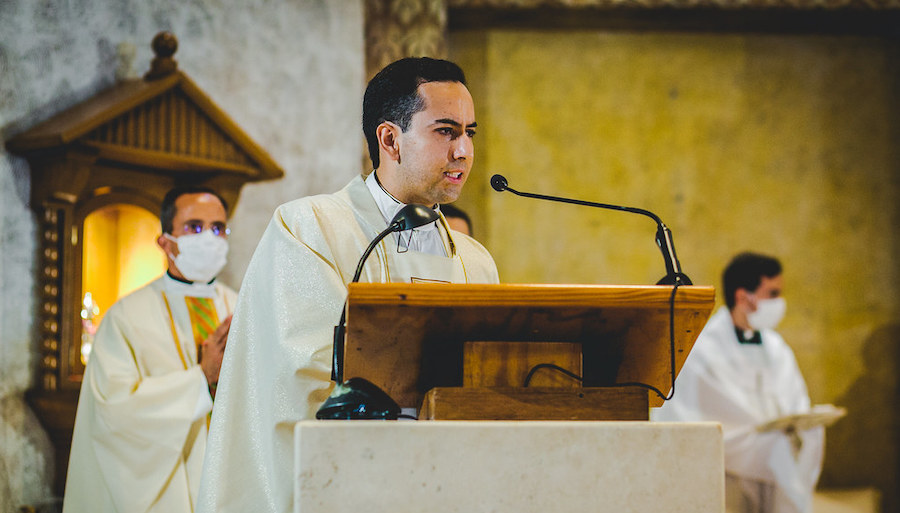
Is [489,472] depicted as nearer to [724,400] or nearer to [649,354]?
[649,354]

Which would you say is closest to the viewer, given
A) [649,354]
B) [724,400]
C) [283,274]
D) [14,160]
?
[649,354]

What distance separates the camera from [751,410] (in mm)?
5273

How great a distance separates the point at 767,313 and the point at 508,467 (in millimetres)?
4330

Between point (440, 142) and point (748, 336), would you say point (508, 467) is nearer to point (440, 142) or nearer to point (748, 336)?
point (440, 142)

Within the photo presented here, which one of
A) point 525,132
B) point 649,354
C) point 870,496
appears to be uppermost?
point 525,132

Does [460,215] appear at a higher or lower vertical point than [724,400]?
higher

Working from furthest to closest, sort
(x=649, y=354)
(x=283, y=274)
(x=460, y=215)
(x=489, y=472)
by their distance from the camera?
(x=460, y=215) → (x=283, y=274) → (x=649, y=354) → (x=489, y=472)

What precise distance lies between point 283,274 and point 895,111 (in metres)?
5.75

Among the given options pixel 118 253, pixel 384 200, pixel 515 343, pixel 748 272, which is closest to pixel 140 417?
pixel 118 253

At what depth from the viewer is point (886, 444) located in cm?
627

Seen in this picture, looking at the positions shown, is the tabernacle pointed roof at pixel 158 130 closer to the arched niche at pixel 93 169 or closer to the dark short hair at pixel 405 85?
the arched niche at pixel 93 169

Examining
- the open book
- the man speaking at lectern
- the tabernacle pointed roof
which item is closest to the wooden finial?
the tabernacle pointed roof

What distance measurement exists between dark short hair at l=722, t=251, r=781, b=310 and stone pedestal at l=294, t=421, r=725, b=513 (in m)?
4.18

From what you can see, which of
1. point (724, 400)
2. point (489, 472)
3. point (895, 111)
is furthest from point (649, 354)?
point (895, 111)
